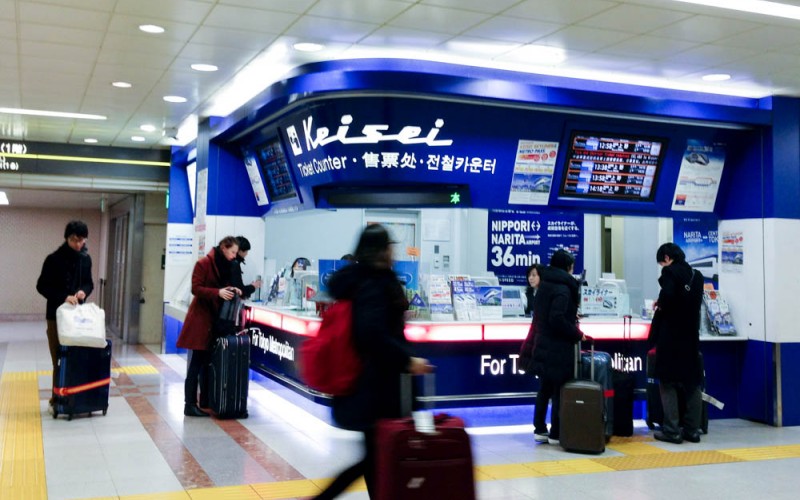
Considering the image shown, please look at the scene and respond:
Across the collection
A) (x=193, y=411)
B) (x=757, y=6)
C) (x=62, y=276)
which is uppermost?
(x=757, y=6)

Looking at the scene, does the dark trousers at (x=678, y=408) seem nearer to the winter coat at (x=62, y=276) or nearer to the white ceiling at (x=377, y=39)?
the white ceiling at (x=377, y=39)

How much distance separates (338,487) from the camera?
3275mm

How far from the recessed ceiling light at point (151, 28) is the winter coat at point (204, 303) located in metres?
1.94

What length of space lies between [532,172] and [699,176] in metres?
1.77

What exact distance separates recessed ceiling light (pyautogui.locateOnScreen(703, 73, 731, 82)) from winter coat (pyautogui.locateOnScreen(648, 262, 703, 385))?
5.82ft

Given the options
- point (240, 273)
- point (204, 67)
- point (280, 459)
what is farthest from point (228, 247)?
point (280, 459)

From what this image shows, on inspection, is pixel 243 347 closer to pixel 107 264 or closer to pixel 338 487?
pixel 338 487

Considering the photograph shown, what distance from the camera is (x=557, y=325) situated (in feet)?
18.9

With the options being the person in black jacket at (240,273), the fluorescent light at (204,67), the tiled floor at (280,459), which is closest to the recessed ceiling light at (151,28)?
the fluorescent light at (204,67)

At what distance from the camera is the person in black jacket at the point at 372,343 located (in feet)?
10.2

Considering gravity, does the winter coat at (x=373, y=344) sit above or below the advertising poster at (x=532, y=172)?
below

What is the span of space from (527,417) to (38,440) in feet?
13.1

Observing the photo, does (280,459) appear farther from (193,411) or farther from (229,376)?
(193,411)

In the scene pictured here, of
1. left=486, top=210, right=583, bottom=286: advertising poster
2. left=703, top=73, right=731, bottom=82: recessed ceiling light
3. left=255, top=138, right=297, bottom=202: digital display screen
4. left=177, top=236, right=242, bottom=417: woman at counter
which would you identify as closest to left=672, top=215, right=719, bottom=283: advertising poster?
left=703, top=73, right=731, bottom=82: recessed ceiling light
